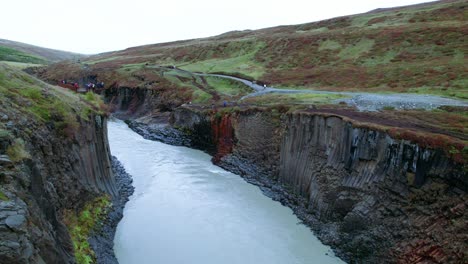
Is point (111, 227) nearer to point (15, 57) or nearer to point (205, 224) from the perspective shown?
point (205, 224)

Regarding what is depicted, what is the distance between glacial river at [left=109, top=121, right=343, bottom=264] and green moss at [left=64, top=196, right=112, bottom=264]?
1939 millimetres

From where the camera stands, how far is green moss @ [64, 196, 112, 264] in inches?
765

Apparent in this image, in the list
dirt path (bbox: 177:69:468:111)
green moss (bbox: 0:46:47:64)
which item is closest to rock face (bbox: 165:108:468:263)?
dirt path (bbox: 177:69:468:111)

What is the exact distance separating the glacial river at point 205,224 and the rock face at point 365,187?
1740mm

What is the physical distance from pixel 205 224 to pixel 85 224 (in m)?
8.83

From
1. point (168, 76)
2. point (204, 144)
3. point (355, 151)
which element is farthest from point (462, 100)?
point (168, 76)

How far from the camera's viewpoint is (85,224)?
74.5ft

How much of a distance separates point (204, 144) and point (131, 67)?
4812cm

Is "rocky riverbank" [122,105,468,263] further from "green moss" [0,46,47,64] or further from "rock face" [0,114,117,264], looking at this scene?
"green moss" [0,46,47,64]

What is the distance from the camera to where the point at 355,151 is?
27.5 m

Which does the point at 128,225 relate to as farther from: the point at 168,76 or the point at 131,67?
the point at 131,67

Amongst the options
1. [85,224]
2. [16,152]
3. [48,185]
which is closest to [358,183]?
[85,224]

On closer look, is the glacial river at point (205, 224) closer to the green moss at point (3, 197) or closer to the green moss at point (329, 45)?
the green moss at point (3, 197)

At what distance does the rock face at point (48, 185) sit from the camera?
481 inches
